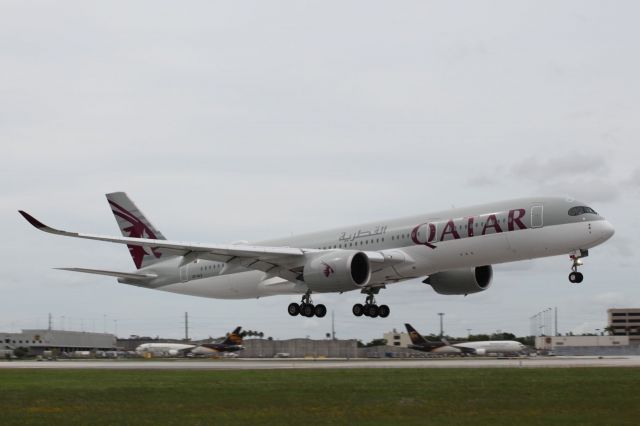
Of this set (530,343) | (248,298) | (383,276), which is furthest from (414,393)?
(530,343)

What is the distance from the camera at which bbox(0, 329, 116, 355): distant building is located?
490 feet

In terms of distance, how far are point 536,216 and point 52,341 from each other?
121 meters

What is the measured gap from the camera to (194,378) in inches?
1460

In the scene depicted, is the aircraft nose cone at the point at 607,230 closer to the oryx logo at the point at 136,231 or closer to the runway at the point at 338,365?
the runway at the point at 338,365

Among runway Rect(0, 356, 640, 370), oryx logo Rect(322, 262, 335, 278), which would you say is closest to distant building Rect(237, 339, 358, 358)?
runway Rect(0, 356, 640, 370)

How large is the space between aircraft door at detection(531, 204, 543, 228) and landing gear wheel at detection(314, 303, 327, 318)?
50.0ft

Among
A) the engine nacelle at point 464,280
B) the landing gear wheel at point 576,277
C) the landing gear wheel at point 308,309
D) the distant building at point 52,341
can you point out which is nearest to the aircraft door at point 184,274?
the landing gear wheel at point 308,309

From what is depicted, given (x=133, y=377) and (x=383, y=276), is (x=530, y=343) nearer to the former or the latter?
(x=383, y=276)

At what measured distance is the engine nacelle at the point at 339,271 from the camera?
50656 millimetres

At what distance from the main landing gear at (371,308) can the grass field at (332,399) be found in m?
20.3

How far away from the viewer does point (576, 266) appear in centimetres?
4769

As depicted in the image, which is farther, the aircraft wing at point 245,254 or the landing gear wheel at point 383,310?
the landing gear wheel at point 383,310

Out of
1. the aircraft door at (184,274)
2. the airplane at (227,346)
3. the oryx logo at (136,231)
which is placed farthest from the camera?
the airplane at (227,346)

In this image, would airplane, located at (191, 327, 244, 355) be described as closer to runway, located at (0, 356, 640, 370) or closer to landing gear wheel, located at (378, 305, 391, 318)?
runway, located at (0, 356, 640, 370)
